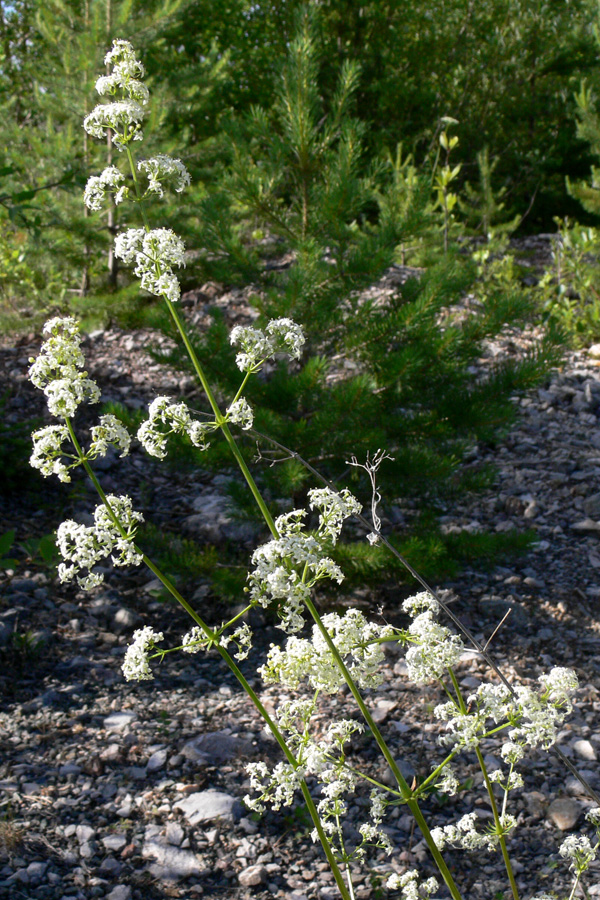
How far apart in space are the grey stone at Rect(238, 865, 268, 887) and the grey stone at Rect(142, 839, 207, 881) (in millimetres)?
121

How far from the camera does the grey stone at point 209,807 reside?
2.46 m

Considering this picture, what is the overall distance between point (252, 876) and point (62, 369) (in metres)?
1.73

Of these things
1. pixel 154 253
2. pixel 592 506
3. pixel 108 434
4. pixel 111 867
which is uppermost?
pixel 154 253

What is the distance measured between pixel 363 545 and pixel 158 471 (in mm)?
2243

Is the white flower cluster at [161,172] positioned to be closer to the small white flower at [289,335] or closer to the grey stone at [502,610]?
the small white flower at [289,335]

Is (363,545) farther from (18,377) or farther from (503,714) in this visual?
(18,377)

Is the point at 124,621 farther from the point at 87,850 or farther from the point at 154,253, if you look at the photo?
the point at 154,253

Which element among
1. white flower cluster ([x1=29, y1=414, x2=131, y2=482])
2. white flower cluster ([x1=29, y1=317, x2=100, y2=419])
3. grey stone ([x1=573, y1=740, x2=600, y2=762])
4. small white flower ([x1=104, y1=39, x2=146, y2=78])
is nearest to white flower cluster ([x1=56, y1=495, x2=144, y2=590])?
white flower cluster ([x1=29, y1=414, x2=131, y2=482])

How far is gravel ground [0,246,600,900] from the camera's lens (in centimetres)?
228

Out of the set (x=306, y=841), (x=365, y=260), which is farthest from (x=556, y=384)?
(x=306, y=841)

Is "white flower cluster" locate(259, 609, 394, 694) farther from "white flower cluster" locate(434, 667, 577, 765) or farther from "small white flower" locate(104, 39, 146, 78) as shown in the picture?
"small white flower" locate(104, 39, 146, 78)

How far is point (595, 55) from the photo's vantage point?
13.1m

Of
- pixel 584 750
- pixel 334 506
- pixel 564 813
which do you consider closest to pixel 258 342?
pixel 334 506

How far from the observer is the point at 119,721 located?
115 inches
